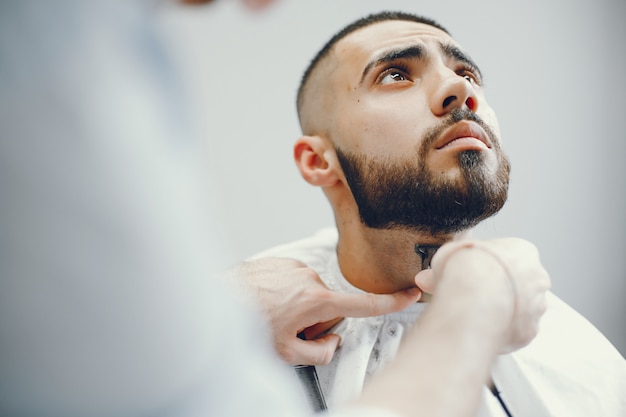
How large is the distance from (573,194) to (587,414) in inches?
38.8

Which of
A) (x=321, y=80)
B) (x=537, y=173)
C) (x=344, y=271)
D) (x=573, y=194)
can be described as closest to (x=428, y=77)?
(x=321, y=80)

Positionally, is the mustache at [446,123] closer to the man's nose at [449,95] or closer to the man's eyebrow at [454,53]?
the man's nose at [449,95]

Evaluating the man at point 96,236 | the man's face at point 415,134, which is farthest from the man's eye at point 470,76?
the man at point 96,236

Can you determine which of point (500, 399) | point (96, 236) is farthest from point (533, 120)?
point (96, 236)

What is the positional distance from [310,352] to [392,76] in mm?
676

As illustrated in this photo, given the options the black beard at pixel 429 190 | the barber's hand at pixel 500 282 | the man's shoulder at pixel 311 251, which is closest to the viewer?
the barber's hand at pixel 500 282

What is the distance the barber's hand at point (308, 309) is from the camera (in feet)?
3.26

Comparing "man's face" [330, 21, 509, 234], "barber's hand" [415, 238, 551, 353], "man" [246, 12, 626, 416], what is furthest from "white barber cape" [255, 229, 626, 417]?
"barber's hand" [415, 238, 551, 353]

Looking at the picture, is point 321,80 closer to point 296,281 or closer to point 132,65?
point 296,281

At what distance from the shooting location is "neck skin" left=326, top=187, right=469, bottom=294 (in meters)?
Answer: 1.08

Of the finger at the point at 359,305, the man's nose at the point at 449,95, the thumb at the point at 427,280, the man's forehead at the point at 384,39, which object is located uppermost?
the man's forehead at the point at 384,39

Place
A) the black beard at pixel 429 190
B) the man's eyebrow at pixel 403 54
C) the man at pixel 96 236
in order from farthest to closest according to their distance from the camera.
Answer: the man's eyebrow at pixel 403 54 < the black beard at pixel 429 190 < the man at pixel 96 236

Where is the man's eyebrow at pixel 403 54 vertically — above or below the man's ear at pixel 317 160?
above

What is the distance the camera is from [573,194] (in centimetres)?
170
